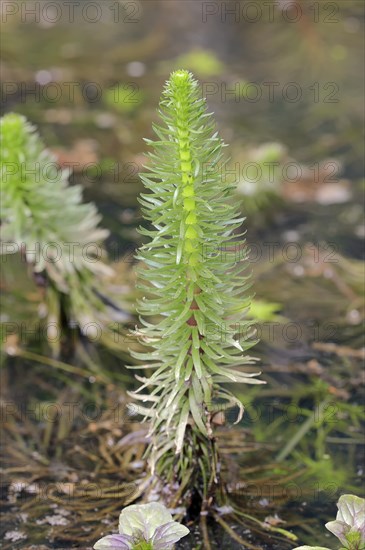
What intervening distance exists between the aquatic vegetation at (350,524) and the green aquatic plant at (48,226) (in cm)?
Result: 126

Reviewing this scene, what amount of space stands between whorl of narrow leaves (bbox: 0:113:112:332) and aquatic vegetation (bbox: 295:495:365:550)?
1.27m

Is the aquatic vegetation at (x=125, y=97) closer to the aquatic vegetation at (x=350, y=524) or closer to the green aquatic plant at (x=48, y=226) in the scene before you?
the green aquatic plant at (x=48, y=226)

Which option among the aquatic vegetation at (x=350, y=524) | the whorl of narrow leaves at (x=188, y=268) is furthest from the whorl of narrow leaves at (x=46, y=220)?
the aquatic vegetation at (x=350, y=524)

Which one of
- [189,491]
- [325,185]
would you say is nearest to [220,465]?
[189,491]

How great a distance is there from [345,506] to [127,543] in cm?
49

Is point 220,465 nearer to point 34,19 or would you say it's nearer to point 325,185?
point 325,185

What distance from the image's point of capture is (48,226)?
96.6 inches

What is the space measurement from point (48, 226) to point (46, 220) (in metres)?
0.03

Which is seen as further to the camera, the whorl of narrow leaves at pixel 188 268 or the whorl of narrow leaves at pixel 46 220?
the whorl of narrow leaves at pixel 46 220

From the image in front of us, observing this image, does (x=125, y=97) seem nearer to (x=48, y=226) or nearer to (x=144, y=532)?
(x=48, y=226)

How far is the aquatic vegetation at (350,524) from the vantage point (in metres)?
1.56

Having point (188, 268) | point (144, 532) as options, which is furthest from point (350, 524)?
point (188, 268)

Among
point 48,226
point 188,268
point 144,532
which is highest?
point 48,226

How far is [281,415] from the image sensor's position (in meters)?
2.30
